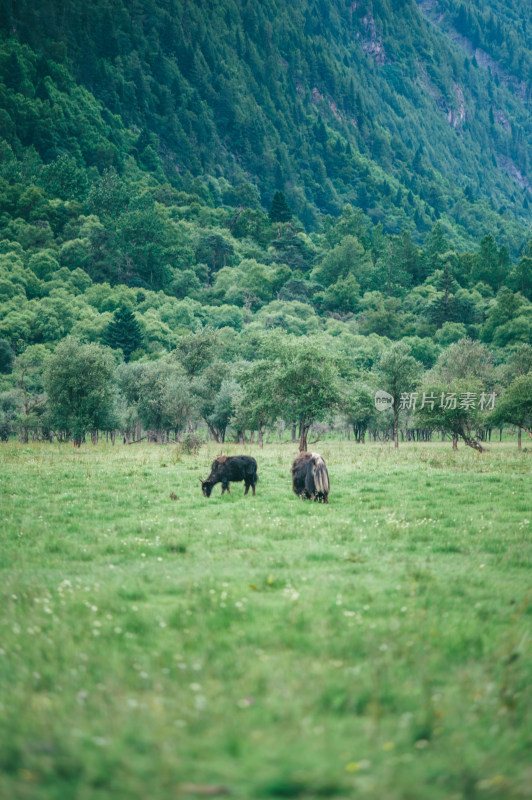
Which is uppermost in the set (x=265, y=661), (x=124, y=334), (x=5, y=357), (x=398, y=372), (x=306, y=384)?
(x=124, y=334)

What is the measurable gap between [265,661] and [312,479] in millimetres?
12863

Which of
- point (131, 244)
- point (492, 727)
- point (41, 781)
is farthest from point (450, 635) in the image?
point (131, 244)

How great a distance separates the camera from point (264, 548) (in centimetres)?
1261

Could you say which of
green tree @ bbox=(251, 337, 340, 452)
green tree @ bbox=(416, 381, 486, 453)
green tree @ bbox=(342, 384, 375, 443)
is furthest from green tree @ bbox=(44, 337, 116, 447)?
green tree @ bbox=(416, 381, 486, 453)

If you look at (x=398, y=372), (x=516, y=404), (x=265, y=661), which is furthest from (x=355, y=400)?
(x=265, y=661)

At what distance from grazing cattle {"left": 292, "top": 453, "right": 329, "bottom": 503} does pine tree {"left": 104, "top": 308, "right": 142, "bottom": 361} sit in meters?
109

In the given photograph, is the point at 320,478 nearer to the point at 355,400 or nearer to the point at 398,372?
the point at 355,400

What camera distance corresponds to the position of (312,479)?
19297 mm

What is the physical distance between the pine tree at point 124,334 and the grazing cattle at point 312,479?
357ft

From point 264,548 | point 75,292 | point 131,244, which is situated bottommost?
point 264,548

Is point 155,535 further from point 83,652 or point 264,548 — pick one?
point 83,652

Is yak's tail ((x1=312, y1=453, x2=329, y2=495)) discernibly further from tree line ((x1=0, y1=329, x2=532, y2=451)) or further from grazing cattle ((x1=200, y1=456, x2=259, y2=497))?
tree line ((x1=0, y1=329, x2=532, y2=451))

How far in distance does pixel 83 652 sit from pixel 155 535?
275 inches

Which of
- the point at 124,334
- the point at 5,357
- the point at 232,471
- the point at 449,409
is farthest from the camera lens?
the point at 124,334
